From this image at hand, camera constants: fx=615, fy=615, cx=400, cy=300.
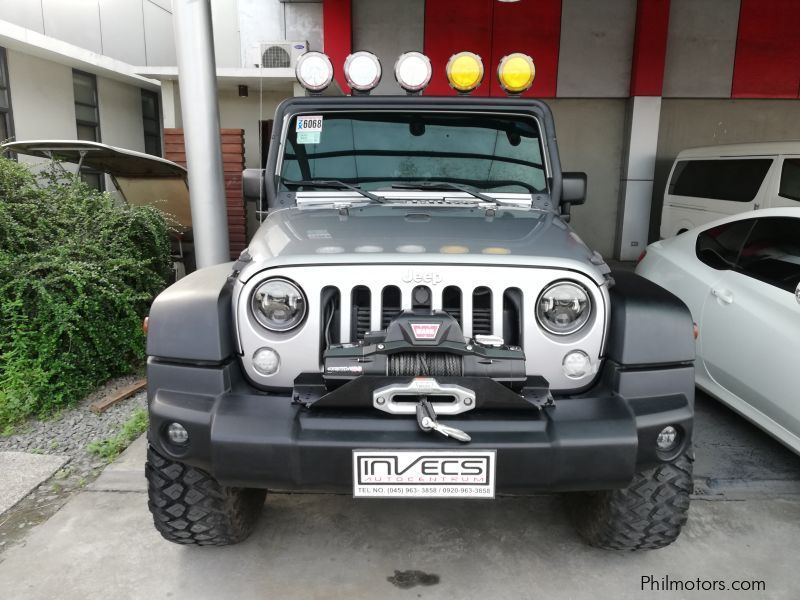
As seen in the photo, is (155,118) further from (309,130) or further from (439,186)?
(439,186)

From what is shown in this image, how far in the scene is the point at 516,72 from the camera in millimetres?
3047

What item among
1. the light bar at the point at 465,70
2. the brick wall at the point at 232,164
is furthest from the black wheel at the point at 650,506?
the brick wall at the point at 232,164

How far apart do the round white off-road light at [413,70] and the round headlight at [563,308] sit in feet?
4.71

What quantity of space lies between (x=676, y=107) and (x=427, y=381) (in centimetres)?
1045

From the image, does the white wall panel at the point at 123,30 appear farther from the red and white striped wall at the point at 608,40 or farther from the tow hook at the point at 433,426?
the tow hook at the point at 433,426

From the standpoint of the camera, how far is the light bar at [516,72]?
3.03 meters

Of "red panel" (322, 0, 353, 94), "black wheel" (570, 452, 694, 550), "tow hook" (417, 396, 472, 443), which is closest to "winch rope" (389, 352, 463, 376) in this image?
"tow hook" (417, 396, 472, 443)

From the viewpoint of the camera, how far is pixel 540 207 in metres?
3.07

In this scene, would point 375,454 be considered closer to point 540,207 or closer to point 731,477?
point 540,207

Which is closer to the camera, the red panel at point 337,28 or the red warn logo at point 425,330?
the red warn logo at point 425,330

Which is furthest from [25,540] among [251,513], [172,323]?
[172,323]

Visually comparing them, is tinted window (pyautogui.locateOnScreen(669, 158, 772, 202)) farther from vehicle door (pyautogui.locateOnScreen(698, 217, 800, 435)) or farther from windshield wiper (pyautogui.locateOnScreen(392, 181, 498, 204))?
windshield wiper (pyautogui.locateOnScreen(392, 181, 498, 204))

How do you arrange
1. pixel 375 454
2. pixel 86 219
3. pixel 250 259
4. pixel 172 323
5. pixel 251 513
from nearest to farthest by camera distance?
pixel 375 454
pixel 172 323
pixel 250 259
pixel 251 513
pixel 86 219

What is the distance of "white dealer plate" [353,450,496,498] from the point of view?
1.95 metres
